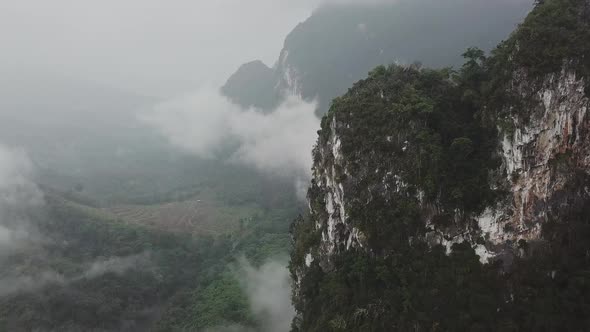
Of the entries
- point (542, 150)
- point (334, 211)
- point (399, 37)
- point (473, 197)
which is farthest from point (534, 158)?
point (399, 37)

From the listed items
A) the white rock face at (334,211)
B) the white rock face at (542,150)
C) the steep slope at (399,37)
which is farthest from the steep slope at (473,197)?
the steep slope at (399,37)

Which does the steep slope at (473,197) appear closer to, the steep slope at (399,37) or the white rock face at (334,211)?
the white rock face at (334,211)

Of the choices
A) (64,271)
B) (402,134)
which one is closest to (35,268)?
(64,271)

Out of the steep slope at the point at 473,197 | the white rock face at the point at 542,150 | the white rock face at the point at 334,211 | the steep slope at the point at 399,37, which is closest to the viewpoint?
the steep slope at the point at 473,197

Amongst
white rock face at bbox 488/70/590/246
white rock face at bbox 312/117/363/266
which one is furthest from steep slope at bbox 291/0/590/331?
white rock face at bbox 312/117/363/266

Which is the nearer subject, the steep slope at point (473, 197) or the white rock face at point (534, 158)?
the steep slope at point (473, 197)

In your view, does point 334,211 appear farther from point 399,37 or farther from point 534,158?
point 399,37

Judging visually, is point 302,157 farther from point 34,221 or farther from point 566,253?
point 566,253
